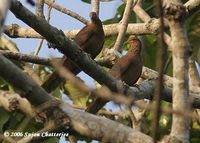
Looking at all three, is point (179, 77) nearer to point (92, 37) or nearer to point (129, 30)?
point (129, 30)

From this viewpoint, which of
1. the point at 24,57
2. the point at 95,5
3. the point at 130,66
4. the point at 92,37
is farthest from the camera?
the point at 92,37

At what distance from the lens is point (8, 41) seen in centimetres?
503

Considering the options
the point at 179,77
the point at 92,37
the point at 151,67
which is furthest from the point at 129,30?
the point at 179,77

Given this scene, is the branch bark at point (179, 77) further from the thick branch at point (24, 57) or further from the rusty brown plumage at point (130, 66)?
the rusty brown plumage at point (130, 66)

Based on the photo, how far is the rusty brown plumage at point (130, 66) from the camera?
15.1 feet

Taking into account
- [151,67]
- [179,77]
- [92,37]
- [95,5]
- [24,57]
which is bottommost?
[151,67]

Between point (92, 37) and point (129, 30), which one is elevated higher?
point (129, 30)

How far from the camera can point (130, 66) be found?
17.5 ft

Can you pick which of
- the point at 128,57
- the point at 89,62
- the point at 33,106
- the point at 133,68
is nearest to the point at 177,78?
the point at 33,106

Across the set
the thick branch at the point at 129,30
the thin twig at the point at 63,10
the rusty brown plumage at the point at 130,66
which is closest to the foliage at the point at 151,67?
the rusty brown plumage at the point at 130,66

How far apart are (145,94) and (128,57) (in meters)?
1.67

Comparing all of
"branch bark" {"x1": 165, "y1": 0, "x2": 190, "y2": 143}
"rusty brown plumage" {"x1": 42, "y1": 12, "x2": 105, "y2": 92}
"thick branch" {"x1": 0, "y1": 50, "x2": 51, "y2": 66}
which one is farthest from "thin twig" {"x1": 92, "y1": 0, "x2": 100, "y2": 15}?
"branch bark" {"x1": 165, "y1": 0, "x2": 190, "y2": 143}

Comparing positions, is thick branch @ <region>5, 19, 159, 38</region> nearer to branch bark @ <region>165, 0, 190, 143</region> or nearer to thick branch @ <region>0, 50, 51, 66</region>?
thick branch @ <region>0, 50, 51, 66</region>

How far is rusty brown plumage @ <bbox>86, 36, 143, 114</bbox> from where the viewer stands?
15.1ft
